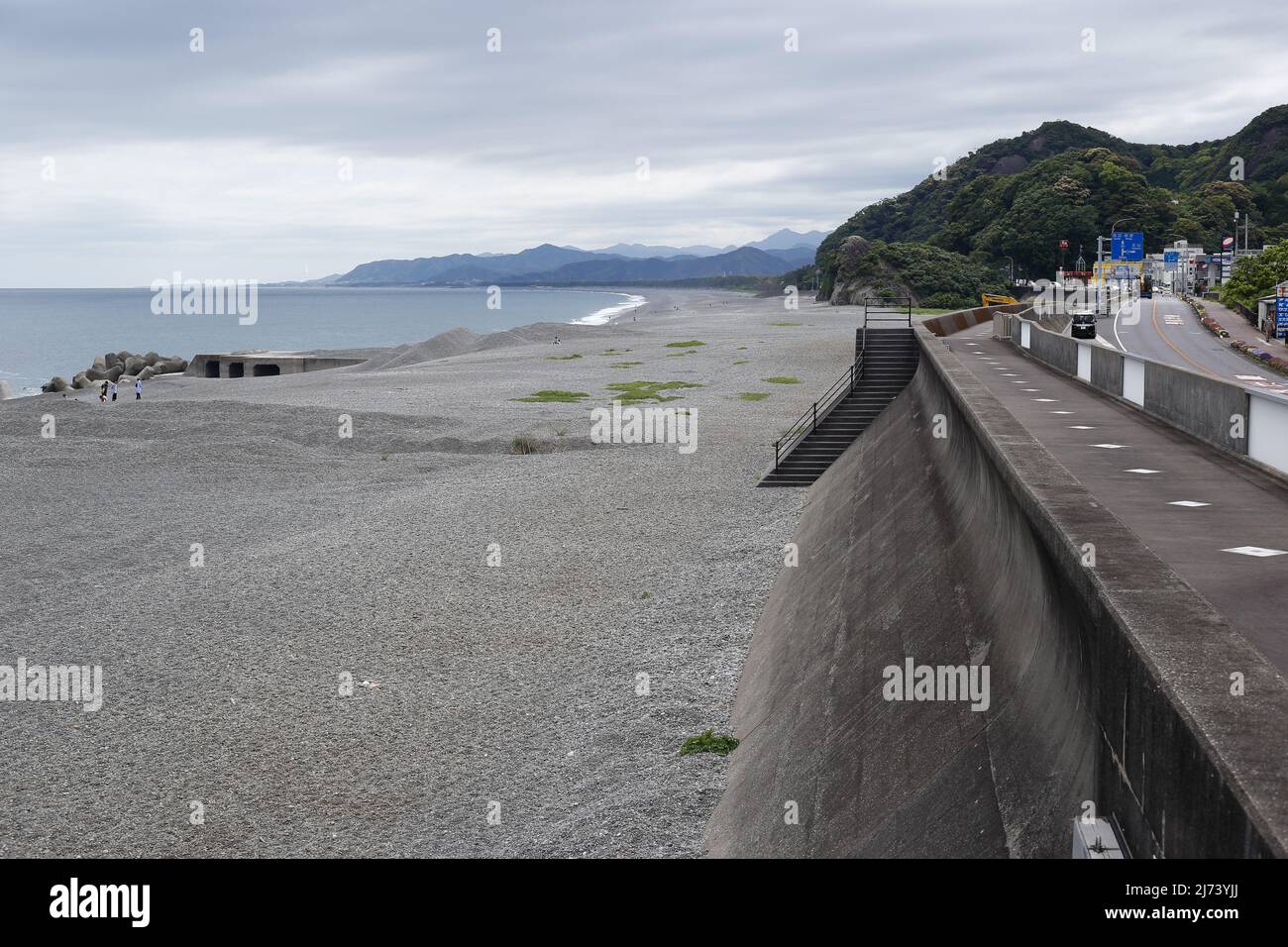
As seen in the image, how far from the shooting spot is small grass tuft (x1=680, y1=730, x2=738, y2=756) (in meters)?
15.3

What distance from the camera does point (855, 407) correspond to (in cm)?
3659

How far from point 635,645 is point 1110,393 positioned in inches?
559

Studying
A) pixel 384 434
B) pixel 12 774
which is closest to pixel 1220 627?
pixel 12 774

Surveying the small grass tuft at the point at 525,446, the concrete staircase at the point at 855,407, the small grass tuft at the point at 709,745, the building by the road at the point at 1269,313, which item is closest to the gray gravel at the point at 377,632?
the small grass tuft at the point at 709,745

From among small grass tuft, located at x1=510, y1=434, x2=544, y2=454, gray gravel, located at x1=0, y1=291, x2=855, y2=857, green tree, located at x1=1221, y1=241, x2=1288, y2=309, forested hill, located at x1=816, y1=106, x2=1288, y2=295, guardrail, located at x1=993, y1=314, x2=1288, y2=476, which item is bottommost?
gray gravel, located at x1=0, y1=291, x2=855, y2=857

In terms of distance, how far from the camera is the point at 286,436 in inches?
1836

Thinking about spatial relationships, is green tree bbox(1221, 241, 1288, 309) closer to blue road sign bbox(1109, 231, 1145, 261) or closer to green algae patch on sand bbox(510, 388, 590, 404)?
green algae patch on sand bbox(510, 388, 590, 404)

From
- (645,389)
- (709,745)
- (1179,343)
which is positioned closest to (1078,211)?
(1179,343)

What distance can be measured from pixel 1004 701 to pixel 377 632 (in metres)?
15.1

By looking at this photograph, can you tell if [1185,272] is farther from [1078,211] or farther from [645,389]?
[645,389]

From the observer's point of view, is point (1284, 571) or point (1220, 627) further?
point (1284, 571)

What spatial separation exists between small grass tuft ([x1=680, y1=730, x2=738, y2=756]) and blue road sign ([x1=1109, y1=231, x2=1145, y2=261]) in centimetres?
14449

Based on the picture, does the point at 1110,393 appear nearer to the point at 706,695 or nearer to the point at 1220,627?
the point at 706,695

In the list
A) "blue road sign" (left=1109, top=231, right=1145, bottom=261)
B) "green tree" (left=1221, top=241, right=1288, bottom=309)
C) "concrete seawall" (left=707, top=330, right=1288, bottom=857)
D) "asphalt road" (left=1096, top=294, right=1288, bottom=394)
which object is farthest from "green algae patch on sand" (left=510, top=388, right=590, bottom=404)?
"blue road sign" (left=1109, top=231, right=1145, bottom=261)
